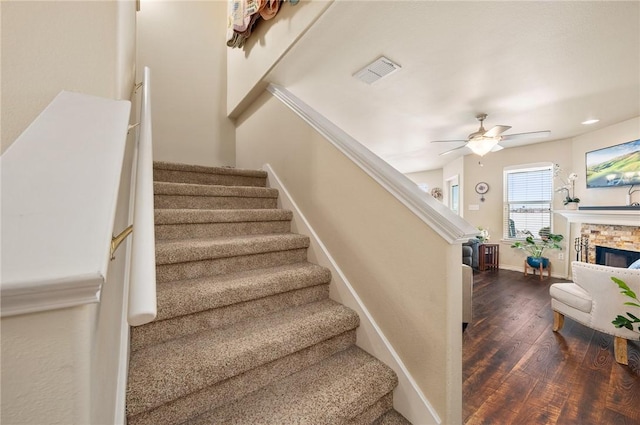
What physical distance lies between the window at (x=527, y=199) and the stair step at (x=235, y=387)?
5710 mm

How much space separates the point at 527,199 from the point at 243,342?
20.6 ft

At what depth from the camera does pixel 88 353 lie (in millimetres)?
396

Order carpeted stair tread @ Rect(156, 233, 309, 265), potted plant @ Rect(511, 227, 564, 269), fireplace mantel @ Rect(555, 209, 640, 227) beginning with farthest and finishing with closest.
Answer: potted plant @ Rect(511, 227, 564, 269) < fireplace mantel @ Rect(555, 209, 640, 227) < carpeted stair tread @ Rect(156, 233, 309, 265)

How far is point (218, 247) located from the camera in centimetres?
154

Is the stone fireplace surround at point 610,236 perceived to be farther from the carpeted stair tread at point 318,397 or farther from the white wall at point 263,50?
the white wall at point 263,50

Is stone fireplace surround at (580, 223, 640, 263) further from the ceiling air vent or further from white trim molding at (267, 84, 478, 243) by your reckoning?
white trim molding at (267, 84, 478, 243)

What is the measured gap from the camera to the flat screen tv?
3633mm

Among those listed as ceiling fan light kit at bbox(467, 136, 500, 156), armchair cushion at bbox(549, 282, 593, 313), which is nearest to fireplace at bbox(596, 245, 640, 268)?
armchair cushion at bbox(549, 282, 593, 313)

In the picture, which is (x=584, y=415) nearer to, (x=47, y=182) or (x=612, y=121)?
(x=47, y=182)

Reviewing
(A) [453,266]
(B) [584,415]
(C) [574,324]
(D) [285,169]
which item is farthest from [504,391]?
(D) [285,169]

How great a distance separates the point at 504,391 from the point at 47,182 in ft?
8.29

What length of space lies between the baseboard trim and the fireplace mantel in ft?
14.8

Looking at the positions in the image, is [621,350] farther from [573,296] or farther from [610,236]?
[610,236]

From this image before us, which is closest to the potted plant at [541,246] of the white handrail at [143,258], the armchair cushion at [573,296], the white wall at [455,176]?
the white wall at [455,176]
